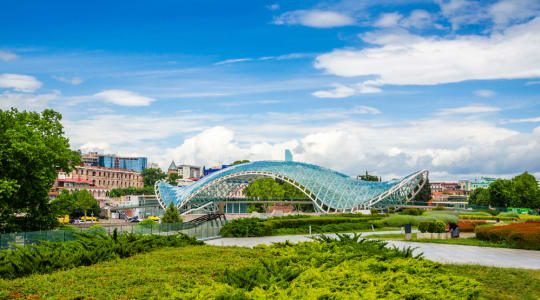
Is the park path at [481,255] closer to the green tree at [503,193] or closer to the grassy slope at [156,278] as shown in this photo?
the grassy slope at [156,278]

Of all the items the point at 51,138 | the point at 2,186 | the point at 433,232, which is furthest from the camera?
the point at 51,138

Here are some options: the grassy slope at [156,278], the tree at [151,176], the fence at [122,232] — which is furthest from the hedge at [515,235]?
the tree at [151,176]

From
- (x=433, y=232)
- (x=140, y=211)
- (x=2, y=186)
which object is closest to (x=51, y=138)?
(x=2, y=186)

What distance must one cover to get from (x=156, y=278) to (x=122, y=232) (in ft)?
35.5

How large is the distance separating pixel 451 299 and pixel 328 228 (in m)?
24.0

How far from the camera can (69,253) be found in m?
11.2

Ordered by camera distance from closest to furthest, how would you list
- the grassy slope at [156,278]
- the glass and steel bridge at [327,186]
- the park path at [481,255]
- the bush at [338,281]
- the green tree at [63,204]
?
the bush at [338,281] < the grassy slope at [156,278] < the park path at [481,255] < the green tree at [63,204] < the glass and steel bridge at [327,186]

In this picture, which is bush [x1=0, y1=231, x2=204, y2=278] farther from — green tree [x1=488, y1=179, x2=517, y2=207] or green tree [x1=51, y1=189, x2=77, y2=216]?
green tree [x1=488, y1=179, x2=517, y2=207]

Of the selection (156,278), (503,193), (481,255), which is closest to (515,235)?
(481,255)

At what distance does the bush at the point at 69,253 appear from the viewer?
33.1 ft

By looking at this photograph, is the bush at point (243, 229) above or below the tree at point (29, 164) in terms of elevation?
below

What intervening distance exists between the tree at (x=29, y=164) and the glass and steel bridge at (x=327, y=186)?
3583 centimetres

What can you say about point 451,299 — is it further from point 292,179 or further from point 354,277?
point 292,179

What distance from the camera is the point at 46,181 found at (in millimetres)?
26062
